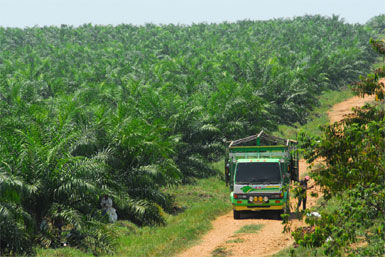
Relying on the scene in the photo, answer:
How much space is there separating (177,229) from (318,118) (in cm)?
3228

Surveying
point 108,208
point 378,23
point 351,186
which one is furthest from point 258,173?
point 378,23

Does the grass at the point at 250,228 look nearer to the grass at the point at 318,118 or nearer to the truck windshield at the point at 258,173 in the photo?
the truck windshield at the point at 258,173

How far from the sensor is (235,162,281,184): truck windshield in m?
19.2

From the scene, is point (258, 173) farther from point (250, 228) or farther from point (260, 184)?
point (250, 228)

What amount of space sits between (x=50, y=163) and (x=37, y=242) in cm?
227

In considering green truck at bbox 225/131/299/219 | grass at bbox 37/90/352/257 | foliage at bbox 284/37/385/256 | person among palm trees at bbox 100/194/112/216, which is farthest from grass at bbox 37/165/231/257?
foliage at bbox 284/37/385/256

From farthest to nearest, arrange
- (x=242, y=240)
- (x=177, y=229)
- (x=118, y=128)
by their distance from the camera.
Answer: (x=118, y=128)
(x=177, y=229)
(x=242, y=240)

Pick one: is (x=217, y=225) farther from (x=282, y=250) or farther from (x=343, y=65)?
(x=343, y=65)

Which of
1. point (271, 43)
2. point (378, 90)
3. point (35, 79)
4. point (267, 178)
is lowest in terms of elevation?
point (267, 178)

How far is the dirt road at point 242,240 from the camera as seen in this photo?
631 inches

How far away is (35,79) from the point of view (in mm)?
43156

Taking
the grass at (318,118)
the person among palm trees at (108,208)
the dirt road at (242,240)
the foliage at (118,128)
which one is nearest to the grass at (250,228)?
the dirt road at (242,240)

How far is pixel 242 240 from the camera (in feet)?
55.9

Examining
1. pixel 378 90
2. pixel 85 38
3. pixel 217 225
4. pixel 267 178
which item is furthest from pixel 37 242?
pixel 85 38
